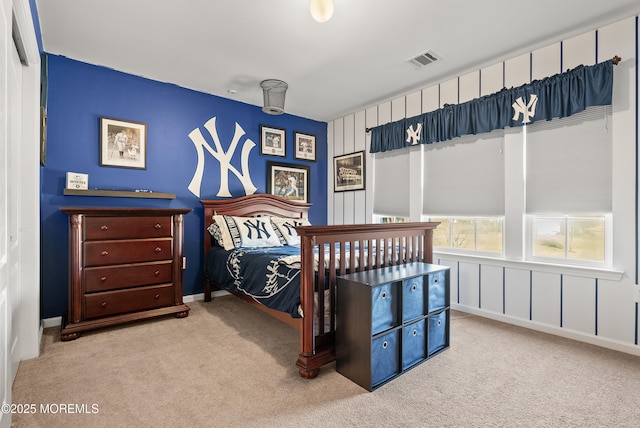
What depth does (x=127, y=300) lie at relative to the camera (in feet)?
9.29

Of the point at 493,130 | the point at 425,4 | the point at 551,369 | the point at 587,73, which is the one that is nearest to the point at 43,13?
the point at 425,4

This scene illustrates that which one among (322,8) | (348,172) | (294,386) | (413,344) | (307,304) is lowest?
(294,386)

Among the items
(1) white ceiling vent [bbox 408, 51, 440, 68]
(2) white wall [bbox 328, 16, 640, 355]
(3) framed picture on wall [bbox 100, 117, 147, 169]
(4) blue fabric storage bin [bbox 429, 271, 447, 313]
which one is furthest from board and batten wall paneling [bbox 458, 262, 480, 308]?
(3) framed picture on wall [bbox 100, 117, 147, 169]

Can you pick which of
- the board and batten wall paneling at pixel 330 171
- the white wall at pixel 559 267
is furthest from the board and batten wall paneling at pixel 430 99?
the board and batten wall paneling at pixel 330 171

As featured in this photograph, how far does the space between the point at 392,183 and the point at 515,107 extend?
1625 mm

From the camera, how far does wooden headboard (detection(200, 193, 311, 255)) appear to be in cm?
375

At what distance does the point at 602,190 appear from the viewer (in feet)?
8.07

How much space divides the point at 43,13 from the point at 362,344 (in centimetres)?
328

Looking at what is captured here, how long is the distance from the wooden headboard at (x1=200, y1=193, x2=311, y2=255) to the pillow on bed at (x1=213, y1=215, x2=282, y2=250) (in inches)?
6.4

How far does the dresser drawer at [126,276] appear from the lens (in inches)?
105

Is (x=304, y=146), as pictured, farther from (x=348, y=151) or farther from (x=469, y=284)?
(x=469, y=284)

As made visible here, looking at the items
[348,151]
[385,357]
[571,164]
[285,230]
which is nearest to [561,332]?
[571,164]

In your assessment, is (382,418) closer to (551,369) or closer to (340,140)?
(551,369)

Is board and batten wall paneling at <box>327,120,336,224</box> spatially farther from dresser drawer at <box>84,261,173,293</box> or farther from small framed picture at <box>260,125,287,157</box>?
dresser drawer at <box>84,261,173,293</box>
